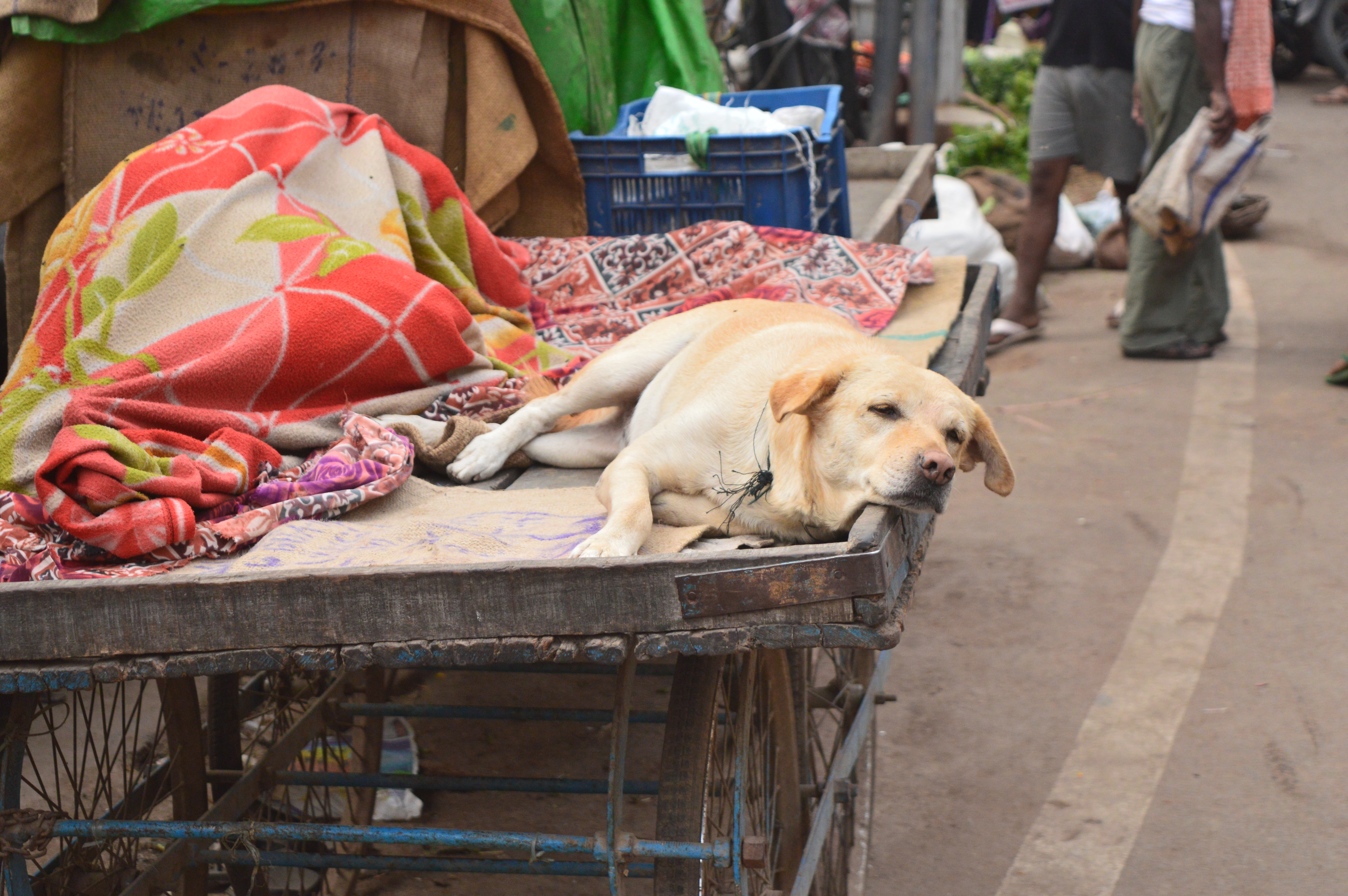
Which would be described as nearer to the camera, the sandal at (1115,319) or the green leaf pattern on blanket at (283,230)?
the green leaf pattern on blanket at (283,230)

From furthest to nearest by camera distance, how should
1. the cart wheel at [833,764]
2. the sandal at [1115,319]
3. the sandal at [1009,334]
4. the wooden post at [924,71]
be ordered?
the wooden post at [924,71] → the sandal at [1115,319] → the sandal at [1009,334] → the cart wheel at [833,764]

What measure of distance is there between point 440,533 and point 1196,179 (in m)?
5.13

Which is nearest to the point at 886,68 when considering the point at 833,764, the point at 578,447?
the point at 578,447

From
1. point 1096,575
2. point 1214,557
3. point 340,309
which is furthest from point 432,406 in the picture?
point 1214,557

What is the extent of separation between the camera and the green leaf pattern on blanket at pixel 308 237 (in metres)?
2.71

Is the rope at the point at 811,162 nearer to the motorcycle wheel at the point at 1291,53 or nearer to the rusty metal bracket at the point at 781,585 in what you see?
the rusty metal bracket at the point at 781,585

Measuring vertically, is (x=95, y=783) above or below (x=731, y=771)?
below

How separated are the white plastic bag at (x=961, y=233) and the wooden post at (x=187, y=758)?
484 centimetres

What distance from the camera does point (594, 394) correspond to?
2.84 m

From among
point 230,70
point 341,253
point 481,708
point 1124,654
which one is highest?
point 230,70

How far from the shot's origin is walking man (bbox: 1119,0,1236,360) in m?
5.90

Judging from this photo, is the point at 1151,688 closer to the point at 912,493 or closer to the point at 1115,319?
the point at 912,493

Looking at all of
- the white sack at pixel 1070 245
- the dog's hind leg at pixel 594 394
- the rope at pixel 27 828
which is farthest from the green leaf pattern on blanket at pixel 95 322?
the white sack at pixel 1070 245

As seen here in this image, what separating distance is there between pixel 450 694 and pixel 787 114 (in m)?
2.35
